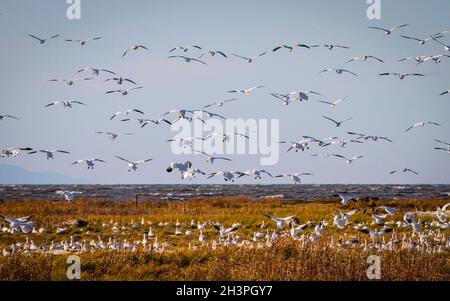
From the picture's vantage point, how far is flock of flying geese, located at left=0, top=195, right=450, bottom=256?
55.6ft

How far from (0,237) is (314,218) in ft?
53.8

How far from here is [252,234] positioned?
26.1 metres

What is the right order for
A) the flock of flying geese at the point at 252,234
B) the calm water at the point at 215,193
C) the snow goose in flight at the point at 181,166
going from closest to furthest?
the snow goose in flight at the point at 181,166, the flock of flying geese at the point at 252,234, the calm water at the point at 215,193

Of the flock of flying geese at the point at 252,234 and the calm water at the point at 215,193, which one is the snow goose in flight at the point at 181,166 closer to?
the flock of flying geese at the point at 252,234

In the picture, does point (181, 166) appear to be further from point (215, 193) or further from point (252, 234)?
point (215, 193)

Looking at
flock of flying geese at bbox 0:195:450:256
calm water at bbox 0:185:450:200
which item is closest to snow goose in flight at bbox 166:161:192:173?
flock of flying geese at bbox 0:195:450:256

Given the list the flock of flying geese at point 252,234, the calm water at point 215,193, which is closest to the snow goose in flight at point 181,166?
the flock of flying geese at point 252,234

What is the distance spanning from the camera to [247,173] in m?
18.7

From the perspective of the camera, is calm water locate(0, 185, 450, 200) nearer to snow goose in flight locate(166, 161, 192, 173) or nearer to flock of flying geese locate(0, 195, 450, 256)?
flock of flying geese locate(0, 195, 450, 256)

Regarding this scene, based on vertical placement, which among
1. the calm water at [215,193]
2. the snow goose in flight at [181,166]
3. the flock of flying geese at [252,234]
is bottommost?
the calm water at [215,193]

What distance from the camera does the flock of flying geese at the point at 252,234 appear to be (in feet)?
55.6
